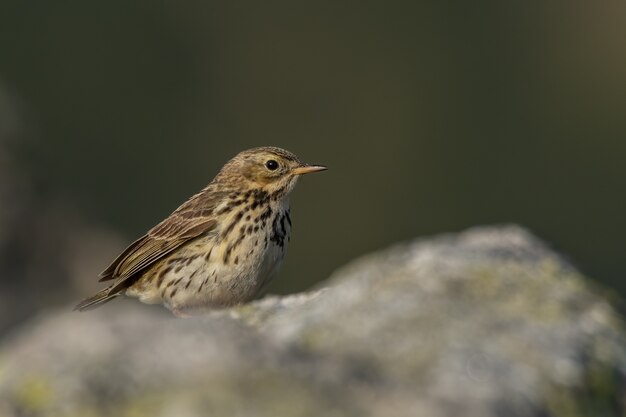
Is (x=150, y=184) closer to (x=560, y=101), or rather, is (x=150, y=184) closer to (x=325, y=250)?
(x=325, y=250)

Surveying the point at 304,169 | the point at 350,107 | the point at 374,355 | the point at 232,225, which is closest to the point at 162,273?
the point at 232,225

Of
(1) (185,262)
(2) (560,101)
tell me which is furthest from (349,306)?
(2) (560,101)

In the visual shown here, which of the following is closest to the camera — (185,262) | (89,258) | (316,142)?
(185,262)

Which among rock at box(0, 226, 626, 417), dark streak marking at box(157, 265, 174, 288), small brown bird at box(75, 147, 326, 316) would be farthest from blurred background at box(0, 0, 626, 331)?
rock at box(0, 226, 626, 417)

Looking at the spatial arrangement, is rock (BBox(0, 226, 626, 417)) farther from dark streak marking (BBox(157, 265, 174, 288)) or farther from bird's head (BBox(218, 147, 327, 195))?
bird's head (BBox(218, 147, 327, 195))

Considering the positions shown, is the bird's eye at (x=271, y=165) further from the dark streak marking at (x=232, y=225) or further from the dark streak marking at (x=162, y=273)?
the dark streak marking at (x=162, y=273)

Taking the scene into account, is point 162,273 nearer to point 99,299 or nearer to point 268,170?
point 99,299

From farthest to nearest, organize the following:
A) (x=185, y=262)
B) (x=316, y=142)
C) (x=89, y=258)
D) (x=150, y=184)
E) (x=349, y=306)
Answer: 1. (x=316, y=142)
2. (x=150, y=184)
3. (x=89, y=258)
4. (x=185, y=262)
5. (x=349, y=306)

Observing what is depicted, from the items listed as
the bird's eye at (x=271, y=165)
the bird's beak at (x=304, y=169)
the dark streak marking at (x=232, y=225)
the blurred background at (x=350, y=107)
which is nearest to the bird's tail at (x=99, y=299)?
the dark streak marking at (x=232, y=225)
